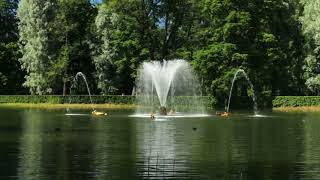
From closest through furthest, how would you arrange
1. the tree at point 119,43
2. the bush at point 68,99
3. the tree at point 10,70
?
1. the bush at point 68,99
2. the tree at point 119,43
3. the tree at point 10,70

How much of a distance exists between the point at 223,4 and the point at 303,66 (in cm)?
1392

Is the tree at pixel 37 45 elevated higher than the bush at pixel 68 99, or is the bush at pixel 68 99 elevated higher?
the tree at pixel 37 45

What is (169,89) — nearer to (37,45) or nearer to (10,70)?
(37,45)

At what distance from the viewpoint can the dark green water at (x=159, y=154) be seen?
18781 mm

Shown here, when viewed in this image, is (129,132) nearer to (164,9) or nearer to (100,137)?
(100,137)

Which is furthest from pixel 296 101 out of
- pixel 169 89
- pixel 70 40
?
pixel 70 40

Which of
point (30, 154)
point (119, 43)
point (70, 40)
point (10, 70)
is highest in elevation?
point (70, 40)

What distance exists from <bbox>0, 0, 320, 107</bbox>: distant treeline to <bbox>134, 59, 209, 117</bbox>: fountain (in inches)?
71.6

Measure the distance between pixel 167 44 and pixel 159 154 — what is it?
61.2 meters

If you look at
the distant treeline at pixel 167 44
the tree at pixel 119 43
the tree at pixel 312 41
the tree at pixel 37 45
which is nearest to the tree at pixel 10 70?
the distant treeline at pixel 167 44

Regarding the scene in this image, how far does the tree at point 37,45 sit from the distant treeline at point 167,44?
141 millimetres

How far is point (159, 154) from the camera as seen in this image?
23.8m

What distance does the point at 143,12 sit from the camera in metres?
82.6

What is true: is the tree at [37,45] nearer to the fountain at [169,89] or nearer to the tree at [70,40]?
the tree at [70,40]
